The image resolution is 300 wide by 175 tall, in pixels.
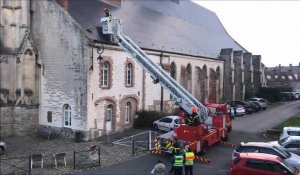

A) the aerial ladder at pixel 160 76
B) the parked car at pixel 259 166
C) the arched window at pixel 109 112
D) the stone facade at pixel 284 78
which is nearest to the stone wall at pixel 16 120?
the arched window at pixel 109 112

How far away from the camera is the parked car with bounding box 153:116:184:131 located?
29302mm

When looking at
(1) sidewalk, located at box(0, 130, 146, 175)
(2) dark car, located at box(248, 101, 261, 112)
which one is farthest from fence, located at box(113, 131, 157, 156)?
(2) dark car, located at box(248, 101, 261, 112)

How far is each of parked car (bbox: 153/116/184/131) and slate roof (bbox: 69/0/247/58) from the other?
7.17m

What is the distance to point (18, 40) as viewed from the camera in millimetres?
28859

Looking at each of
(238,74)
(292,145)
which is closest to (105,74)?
(292,145)

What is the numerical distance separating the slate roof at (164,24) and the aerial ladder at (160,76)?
1.63 meters

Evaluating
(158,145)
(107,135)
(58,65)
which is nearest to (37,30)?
(58,65)

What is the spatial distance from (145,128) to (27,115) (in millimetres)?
Answer: 10084

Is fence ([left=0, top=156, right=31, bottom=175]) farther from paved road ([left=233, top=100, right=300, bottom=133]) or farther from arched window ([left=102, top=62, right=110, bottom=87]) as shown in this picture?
paved road ([left=233, top=100, right=300, bottom=133])

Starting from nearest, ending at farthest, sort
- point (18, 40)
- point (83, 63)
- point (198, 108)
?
point (198, 108) < point (83, 63) < point (18, 40)

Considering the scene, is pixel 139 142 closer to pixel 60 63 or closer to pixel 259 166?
pixel 60 63

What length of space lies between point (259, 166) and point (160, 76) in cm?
1044

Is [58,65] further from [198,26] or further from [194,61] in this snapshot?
[198,26]

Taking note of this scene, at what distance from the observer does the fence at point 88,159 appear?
1984 centimetres
